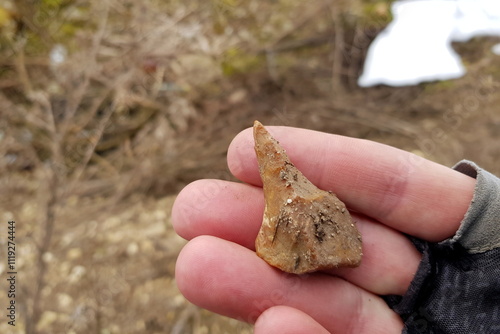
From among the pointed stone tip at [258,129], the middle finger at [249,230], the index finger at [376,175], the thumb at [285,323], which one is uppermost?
the pointed stone tip at [258,129]

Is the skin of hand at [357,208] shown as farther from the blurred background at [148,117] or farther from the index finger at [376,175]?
the blurred background at [148,117]

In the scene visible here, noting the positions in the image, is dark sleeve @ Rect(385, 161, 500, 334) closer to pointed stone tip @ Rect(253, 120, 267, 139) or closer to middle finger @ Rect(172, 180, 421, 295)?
middle finger @ Rect(172, 180, 421, 295)

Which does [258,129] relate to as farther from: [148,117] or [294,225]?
[148,117]

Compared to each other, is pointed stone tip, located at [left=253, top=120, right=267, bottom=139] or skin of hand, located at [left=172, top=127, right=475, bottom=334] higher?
pointed stone tip, located at [left=253, top=120, right=267, bottom=139]

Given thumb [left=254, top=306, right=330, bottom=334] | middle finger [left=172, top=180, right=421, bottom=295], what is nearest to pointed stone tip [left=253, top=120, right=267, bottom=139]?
middle finger [left=172, top=180, right=421, bottom=295]

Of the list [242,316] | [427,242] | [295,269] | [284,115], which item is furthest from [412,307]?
[284,115]

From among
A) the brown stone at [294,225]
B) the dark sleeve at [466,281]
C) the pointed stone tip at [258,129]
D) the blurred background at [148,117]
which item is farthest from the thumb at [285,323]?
the blurred background at [148,117]

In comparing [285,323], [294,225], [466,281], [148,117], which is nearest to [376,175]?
[294,225]
